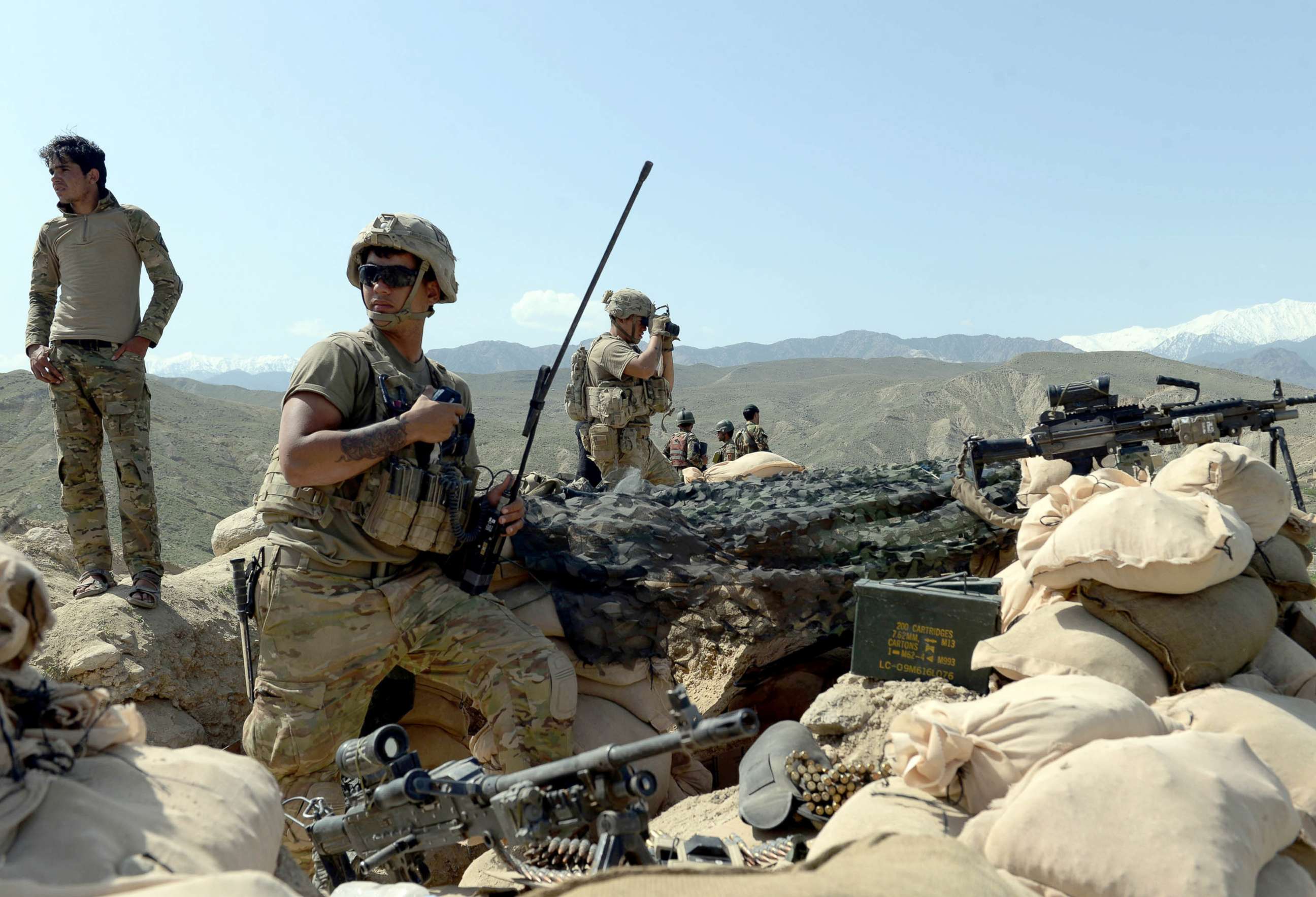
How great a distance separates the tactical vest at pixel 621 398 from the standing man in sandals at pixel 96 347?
11.6 feet

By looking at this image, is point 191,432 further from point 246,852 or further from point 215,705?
point 246,852

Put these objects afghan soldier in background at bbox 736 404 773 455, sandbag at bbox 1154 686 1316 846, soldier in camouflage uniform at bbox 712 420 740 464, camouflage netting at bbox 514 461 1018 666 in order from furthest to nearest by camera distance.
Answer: afghan soldier in background at bbox 736 404 773 455 < soldier in camouflage uniform at bbox 712 420 740 464 < camouflage netting at bbox 514 461 1018 666 < sandbag at bbox 1154 686 1316 846

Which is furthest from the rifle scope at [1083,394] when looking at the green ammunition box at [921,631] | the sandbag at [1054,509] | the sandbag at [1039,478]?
the green ammunition box at [921,631]

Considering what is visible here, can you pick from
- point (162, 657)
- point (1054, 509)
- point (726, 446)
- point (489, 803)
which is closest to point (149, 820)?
point (489, 803)

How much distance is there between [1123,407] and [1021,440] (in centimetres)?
80

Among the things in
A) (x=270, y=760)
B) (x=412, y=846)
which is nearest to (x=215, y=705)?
(x=270, y=760)

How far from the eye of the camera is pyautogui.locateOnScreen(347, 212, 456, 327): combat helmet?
3449mm

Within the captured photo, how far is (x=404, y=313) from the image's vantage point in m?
3.52

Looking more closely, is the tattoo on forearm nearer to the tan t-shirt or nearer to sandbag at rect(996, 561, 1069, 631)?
the tan t-shirt

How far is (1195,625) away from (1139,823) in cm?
119

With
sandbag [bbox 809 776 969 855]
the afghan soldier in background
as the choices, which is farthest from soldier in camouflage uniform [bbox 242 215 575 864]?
the afghan soldier in background

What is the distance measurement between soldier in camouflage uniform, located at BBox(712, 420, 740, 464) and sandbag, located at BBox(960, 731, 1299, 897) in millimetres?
8985

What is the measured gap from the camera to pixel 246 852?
140 centimetres

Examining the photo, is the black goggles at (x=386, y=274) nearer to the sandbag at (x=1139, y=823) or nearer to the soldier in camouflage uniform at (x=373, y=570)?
the soldier in camouflage uniform at (x=373, y=570)
